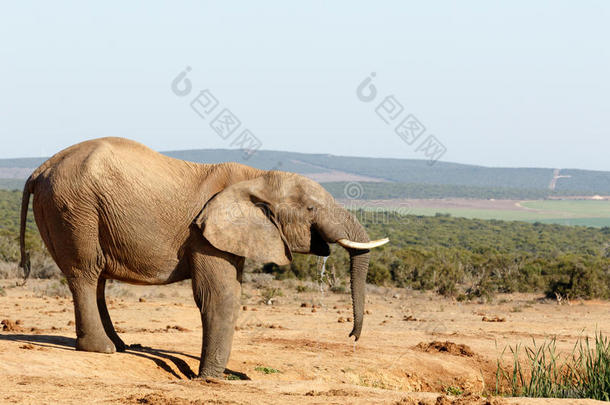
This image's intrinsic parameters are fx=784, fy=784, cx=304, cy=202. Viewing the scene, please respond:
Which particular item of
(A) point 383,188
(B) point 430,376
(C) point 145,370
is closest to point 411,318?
(B) point 430,376

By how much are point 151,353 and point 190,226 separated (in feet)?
7.98

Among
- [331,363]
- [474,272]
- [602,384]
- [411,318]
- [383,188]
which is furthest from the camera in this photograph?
[383,188]

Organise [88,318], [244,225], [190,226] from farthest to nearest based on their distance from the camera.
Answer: [88,318]
[190,226]
[244,225]

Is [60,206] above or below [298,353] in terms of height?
above

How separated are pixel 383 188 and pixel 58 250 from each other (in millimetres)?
162651

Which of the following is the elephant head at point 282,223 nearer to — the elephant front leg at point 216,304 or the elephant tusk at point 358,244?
the elephant tusk at point 358,244

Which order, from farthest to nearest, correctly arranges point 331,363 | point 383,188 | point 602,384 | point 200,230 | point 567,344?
point 383,188 < point 567,344 < point 331,363 < point 200,230 < point 602,384

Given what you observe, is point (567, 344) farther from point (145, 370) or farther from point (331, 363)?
point (145, 370)

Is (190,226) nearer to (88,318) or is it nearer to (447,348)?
(88,318)

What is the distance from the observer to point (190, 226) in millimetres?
9961

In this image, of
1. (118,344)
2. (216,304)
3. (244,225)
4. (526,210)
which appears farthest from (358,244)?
(526,210)

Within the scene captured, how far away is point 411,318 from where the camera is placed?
1925cm

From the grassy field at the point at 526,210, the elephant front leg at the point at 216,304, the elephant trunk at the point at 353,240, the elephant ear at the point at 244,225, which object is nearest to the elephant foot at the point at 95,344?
the elephant front leg at the point at 216,304

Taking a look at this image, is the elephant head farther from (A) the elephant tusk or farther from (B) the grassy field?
(B) the grassy field
